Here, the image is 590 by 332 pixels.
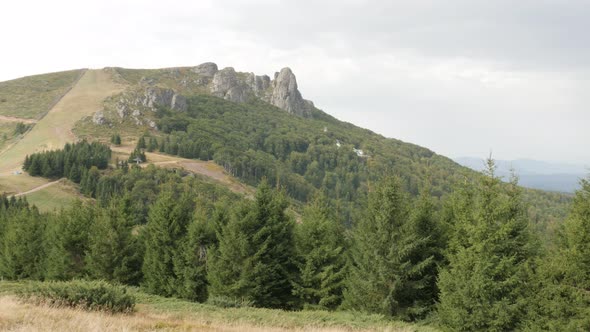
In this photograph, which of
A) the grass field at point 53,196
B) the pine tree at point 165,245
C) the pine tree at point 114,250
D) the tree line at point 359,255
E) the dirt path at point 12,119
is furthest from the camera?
the dirt path at point 12,119

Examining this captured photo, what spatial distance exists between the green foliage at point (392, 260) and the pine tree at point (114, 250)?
2067cm

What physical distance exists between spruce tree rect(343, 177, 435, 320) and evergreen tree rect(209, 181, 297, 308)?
6.58 meters

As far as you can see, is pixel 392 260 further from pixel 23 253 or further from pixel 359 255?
pixel 23 253

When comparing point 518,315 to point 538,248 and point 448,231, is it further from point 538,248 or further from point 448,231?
point 448,231

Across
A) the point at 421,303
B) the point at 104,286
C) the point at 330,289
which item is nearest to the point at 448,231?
the point at 421,303

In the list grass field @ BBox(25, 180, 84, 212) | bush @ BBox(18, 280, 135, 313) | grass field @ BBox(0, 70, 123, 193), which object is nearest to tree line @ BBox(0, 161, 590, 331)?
bush @ BBox(18, 280, 135, 313)

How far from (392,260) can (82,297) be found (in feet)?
58.3

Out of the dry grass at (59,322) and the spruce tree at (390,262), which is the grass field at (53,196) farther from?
the dry grass at (59,322)

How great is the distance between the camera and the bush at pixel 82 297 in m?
16.0

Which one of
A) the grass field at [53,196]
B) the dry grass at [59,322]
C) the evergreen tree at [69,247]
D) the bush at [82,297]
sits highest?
the dry grass at [59,322]

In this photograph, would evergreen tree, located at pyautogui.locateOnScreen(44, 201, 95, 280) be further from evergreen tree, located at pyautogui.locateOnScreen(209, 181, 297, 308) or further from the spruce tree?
the spruce tree

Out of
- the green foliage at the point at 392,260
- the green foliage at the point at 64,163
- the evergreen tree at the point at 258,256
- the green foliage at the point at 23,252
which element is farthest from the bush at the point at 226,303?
the green foliage at the point at 64,163

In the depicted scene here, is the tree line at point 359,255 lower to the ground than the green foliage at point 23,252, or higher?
higher

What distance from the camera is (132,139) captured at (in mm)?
152750
